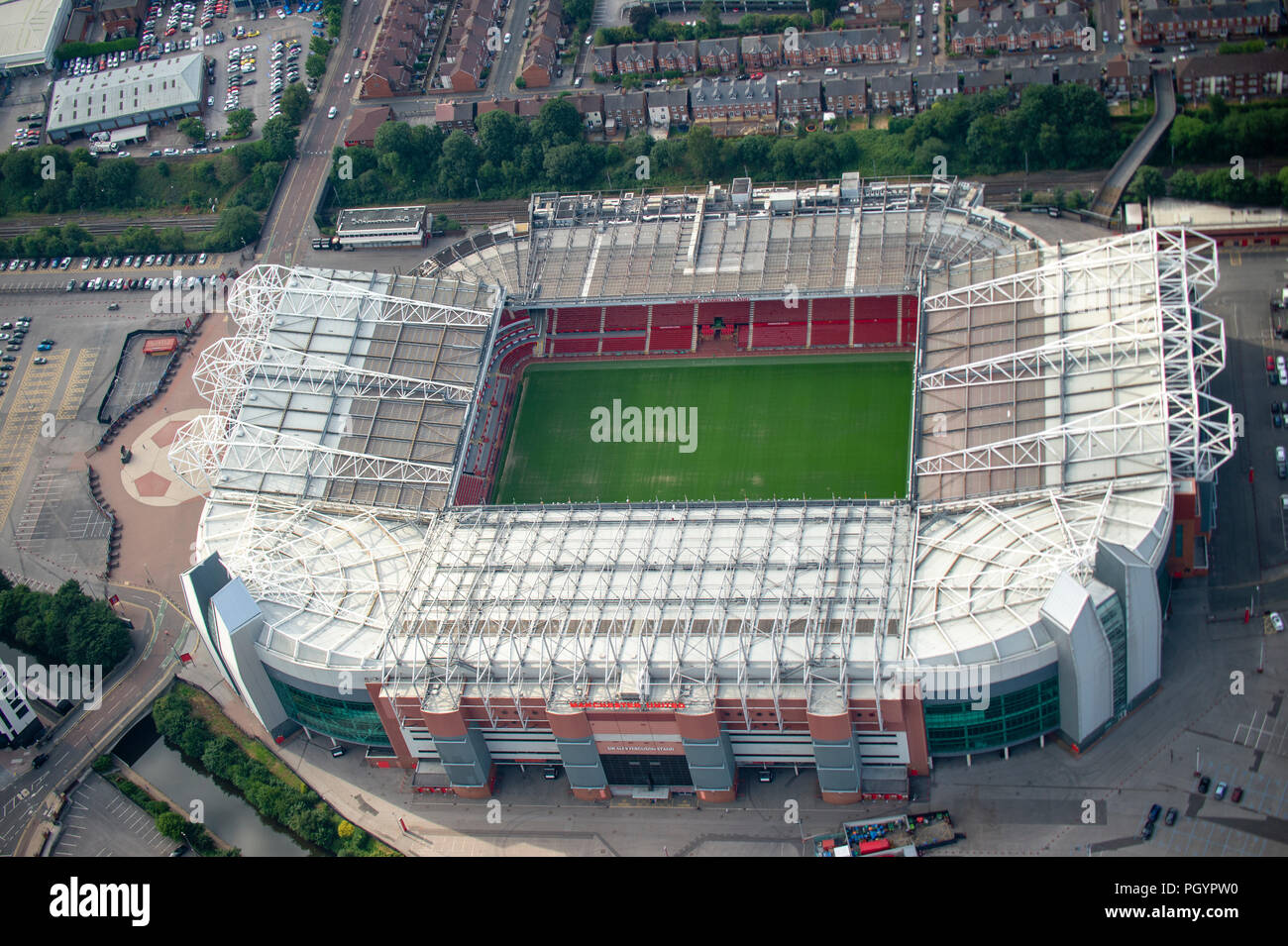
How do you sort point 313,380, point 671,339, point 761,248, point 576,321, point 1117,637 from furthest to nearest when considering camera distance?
point 576,321 < point 671,339 < point 761,248 < point 313,380 < point 1117,637

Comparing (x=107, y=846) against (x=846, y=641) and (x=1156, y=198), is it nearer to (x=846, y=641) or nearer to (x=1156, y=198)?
(x=846, y=641)

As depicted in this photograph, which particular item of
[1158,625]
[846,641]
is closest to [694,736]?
[846,641]

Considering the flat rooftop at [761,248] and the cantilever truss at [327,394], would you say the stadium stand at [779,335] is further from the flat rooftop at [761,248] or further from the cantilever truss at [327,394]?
the cantilever truss at [327,394]

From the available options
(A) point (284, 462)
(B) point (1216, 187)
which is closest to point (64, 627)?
(A) point (284, 462)

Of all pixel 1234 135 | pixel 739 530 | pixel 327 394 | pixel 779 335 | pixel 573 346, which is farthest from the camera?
pixel 1234 135

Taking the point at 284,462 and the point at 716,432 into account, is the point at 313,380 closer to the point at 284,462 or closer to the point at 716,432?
the point at 284,462

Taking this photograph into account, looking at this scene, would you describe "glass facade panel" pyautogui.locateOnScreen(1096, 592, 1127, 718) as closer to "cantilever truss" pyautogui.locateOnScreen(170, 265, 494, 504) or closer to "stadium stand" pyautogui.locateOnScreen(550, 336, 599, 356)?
"cantilever truss" pyautogui.locateOnScreen(170, 265, 494, 504)
